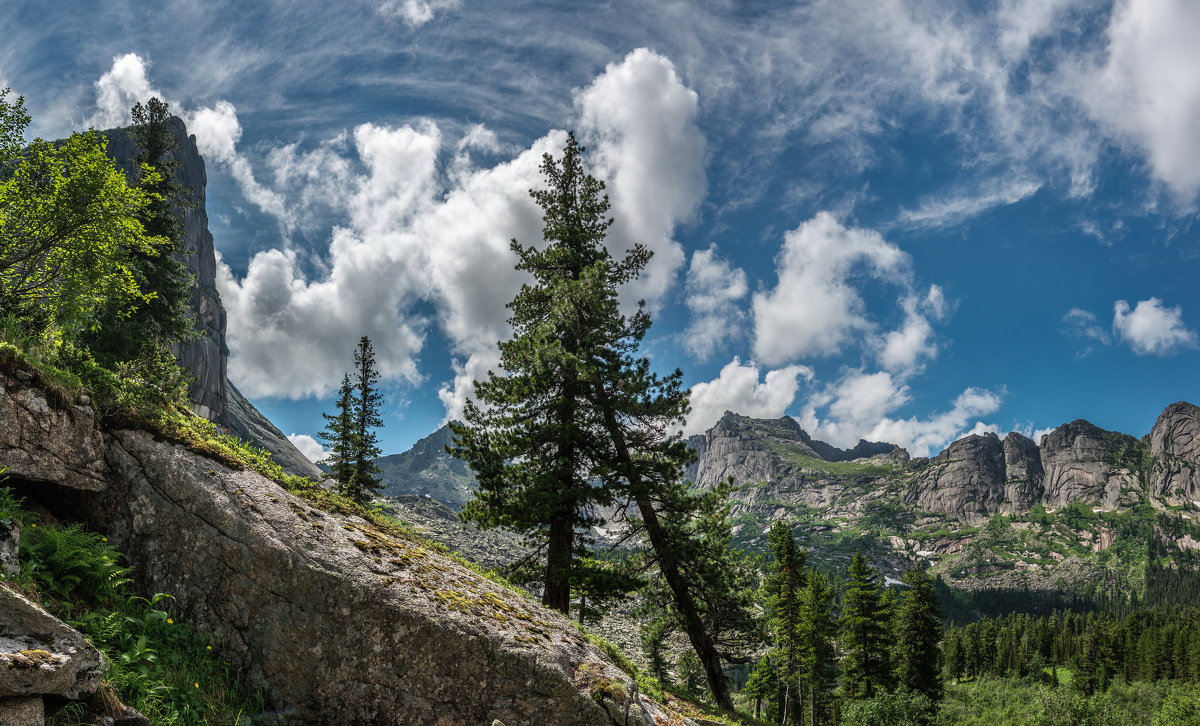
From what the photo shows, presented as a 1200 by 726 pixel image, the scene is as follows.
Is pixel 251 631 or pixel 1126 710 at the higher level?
pixel 251 631

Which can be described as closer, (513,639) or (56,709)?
(56,709)

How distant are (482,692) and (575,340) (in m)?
15.4

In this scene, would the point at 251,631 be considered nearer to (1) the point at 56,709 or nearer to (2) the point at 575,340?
(1) the point at 56,709

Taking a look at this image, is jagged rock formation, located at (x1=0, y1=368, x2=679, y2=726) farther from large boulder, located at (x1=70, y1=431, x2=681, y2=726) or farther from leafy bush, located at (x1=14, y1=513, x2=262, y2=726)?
leafy bush, located at (x1=14, y1=513, x2=262, y2=726)

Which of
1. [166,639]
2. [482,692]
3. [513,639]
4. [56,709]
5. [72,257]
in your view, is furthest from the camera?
[72,257]

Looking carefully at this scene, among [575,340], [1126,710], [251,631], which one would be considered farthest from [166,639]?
[1126,710]

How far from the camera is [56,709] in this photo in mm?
4828

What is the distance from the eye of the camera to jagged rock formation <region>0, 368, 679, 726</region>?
707 centimetres

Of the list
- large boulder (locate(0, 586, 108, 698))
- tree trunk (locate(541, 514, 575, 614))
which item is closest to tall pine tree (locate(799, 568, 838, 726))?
tree trunk (locate(541, 514, 575, 614))

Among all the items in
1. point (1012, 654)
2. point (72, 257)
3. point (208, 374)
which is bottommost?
point (1012, 654)

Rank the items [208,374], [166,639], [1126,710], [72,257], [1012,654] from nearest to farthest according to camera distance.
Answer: [166,639], [72,257], [1126,710], [1012,654], [208,374]

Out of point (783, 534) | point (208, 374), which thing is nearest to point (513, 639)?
point (783, 534)

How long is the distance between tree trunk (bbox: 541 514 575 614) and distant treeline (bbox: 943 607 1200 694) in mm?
132922

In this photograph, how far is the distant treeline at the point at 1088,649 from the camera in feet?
354
